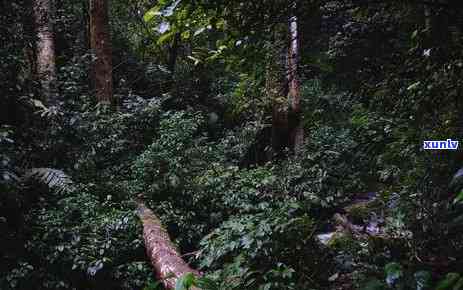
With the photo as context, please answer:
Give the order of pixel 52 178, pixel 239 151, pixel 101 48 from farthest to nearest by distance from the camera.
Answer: pixel 101 48 → pixel 239 151 → pixel 52 178

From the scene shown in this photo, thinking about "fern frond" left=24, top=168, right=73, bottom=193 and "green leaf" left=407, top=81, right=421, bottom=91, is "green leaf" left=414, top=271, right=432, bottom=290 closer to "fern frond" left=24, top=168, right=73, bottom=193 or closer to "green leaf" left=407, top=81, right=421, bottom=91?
"green leaf" left=407, top=81, right=421, bottom=91

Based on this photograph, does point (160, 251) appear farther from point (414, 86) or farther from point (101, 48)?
point (101, 48)

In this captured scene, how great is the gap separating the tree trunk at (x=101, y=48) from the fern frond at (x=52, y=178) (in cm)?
341

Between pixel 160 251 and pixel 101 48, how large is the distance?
6474mm

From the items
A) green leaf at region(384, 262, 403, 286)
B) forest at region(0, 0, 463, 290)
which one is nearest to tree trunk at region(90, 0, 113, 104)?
forest at region(0, 0, 463, 290)

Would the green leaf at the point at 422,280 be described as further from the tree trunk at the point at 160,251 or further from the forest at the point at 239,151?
the tree trunk at the point at 160,251

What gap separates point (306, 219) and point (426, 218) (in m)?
1.04

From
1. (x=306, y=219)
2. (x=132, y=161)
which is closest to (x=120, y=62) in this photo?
(x=132, y=161)

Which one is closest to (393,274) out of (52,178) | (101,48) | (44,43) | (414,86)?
(414,86)

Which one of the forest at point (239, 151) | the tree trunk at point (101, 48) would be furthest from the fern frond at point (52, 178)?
the tree trunk at point (101, 48)

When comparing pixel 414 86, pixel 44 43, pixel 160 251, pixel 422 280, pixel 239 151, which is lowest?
pixel 160 251

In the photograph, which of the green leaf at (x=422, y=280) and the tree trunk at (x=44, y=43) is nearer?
the green leaf at (x=422, y=280)

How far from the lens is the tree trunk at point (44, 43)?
9110 mm

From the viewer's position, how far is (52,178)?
7.07m
